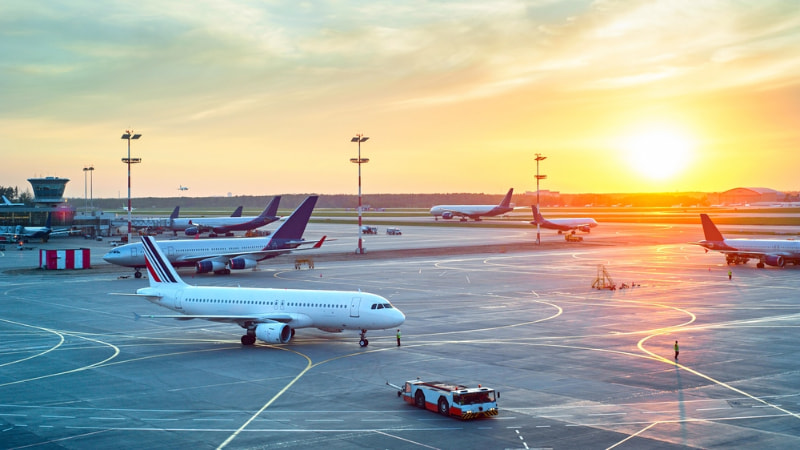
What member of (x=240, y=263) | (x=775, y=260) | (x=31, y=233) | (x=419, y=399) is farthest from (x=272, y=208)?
(x=419, y=399)

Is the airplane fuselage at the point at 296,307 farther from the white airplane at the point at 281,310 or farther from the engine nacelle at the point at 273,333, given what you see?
the engine nacelle at the point at 273,333

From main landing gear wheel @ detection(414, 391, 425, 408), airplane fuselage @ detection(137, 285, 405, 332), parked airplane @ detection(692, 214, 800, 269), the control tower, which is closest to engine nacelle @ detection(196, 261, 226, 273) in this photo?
airplane fuselage @ detection(137, 285, 405, 332)

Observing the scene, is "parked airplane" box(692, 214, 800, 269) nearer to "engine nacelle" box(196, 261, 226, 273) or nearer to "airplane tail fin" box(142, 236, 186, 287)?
"engine nacelle" box(196, 261, 226, 273)

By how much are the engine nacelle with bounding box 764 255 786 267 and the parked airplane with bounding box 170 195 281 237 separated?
10097cm

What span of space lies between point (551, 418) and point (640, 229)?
16183cm

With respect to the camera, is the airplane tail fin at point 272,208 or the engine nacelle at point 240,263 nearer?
the engine nacelle at point 240,263

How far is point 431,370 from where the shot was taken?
1606 inches

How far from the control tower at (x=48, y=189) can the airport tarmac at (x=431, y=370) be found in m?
115

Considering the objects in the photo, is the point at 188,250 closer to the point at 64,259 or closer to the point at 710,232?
the point at 64,259

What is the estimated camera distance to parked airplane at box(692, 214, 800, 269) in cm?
9706

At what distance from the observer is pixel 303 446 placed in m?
27.9

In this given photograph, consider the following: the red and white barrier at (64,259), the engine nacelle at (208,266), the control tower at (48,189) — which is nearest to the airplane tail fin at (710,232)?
the engine nacelle at (208,266)

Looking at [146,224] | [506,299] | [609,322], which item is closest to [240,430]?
[609,322]

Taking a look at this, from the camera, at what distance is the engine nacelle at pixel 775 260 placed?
96625mm
